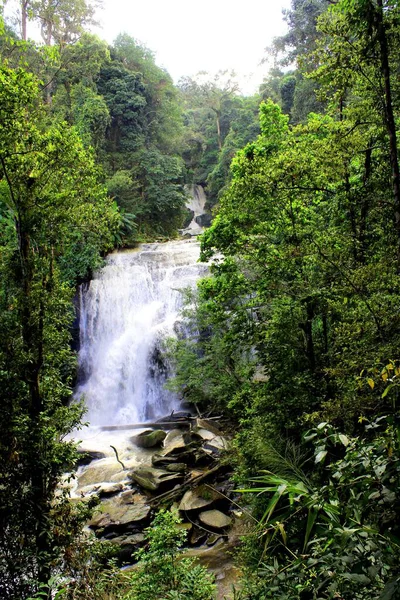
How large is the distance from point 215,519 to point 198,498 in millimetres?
592

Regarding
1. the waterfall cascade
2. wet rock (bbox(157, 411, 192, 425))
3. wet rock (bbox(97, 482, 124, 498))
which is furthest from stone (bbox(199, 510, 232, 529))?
the waterfall cascade

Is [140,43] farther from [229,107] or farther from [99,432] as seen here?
[99,432]

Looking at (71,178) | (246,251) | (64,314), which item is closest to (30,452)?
(64,314)

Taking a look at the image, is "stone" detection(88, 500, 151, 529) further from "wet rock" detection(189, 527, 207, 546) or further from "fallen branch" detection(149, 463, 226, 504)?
"wet rock" detection(189, 527, 207, 546)

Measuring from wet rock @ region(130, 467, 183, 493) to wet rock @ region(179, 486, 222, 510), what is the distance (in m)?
0.83

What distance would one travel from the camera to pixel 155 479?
30.0ft

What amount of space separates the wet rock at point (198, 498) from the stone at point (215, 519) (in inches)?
6.7

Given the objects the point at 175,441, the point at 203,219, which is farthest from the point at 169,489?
the point at 203,219

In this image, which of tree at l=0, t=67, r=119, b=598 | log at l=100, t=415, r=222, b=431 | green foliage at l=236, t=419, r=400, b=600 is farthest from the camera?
log at l=100, t=415, r=222, b=431

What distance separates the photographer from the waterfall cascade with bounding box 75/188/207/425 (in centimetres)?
1504

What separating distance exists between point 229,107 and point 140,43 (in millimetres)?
11305

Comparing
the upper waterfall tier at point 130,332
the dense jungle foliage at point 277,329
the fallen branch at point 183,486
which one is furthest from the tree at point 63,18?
the fallen branch at point 183,486

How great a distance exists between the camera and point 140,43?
94.5 ft

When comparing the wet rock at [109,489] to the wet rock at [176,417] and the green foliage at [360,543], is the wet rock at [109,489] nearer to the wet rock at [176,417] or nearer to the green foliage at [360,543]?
the wet rock at [176,417]
